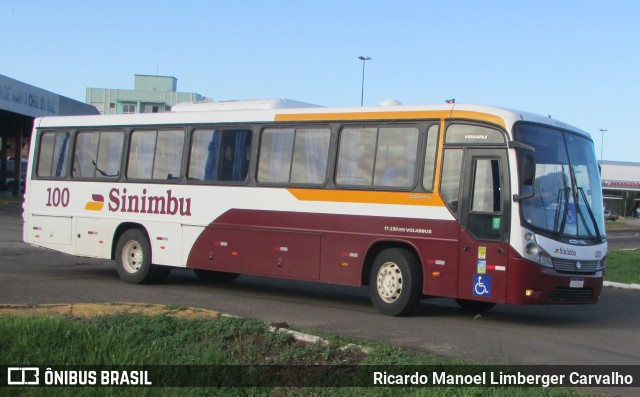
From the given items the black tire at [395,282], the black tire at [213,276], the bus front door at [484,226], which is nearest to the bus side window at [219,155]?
the black tire at [213,276]

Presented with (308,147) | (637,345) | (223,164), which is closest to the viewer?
(637,345)

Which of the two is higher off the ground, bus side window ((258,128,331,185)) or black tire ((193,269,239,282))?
bus side window ((258,128,331,185))

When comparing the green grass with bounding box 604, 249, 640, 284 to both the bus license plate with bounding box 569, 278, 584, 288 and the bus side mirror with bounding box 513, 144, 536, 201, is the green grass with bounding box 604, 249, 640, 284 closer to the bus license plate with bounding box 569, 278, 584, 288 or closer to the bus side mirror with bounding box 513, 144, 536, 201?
the bus license plate with bounding box 569, 278, 584, 288

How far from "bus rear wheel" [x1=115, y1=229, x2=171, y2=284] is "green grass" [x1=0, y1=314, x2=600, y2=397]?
6.56 metres

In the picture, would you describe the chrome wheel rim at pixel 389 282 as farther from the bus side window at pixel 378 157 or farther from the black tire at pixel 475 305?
the black tire at pixel 475 305

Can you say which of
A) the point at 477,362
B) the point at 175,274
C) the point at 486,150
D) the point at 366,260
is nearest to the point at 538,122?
the point at 486,150

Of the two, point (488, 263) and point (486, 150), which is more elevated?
point (486, 150)

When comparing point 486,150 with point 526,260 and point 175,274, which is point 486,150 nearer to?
point 526,260

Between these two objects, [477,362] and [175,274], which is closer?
[477,362]

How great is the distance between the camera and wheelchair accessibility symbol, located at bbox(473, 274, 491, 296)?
11430 millimetres

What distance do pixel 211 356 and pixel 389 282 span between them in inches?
201

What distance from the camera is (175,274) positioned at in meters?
18.1

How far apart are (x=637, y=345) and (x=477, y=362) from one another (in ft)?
11.2

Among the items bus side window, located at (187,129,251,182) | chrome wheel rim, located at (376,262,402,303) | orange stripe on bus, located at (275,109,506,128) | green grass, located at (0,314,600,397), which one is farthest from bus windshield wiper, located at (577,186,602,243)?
bus side window, located at (187,129,251,182)
